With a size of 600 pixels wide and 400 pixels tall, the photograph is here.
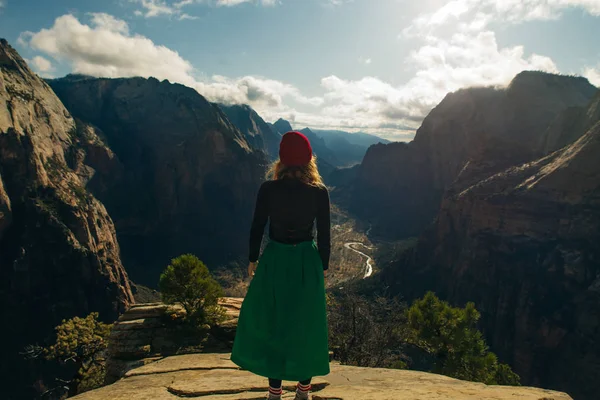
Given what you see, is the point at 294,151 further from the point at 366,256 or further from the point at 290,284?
the point at 366,256

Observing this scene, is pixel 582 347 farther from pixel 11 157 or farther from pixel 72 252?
pixel 11 157

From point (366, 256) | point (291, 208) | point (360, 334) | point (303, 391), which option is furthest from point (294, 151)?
point (366, 256)

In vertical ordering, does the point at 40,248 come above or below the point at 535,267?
above

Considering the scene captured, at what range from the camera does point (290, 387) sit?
8672 millimetres

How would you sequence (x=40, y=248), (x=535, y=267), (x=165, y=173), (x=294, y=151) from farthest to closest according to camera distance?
(x=165, y=173) → (x=40, y=248) → (x=535, y=267) → (x=294, y=151)

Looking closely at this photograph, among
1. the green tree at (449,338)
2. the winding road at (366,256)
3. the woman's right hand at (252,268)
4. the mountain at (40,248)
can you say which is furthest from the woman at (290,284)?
the winding road at (366,256)

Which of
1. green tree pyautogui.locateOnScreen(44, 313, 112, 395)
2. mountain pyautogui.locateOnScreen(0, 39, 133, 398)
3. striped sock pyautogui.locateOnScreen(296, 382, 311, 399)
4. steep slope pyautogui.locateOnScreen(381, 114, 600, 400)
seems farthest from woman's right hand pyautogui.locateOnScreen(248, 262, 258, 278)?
mountain pyautogui.locateOnScreen(0, 39, 133, 398)

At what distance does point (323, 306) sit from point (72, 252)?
93276mm

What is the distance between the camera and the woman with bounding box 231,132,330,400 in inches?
263

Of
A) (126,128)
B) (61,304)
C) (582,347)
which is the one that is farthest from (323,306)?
(126,128)

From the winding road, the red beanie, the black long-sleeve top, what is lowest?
the winding road

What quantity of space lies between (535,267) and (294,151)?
259 feet

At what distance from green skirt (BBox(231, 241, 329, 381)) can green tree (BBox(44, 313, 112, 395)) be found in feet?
63.9

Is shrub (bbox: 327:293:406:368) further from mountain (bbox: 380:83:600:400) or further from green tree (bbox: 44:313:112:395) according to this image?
mountain (bbox: 380:83:600:400)
